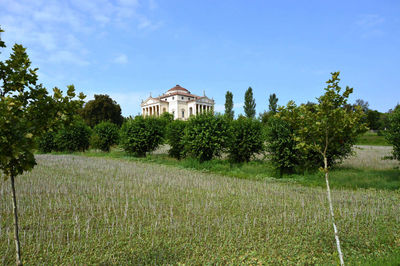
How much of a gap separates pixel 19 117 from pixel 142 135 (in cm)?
1881

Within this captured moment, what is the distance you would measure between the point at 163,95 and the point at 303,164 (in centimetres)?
8352

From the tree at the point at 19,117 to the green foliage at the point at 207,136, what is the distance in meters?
13.0

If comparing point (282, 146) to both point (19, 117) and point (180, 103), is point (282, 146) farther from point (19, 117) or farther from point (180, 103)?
point (180, 103)

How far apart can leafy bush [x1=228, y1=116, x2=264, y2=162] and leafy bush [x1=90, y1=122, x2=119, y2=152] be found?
17.3 meters

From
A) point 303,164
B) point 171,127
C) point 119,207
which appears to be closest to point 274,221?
point 119,207

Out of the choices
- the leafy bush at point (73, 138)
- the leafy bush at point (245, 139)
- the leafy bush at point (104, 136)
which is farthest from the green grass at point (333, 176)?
the leafy bush at point (73, 138)

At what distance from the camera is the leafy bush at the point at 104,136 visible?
2784 cm

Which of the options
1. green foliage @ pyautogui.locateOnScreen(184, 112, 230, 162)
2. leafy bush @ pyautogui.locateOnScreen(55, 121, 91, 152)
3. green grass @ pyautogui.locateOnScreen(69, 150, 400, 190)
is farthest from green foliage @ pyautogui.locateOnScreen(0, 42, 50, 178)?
leafy bush @ pyautogui.locateOnScreen(55, 121, 91, 152)

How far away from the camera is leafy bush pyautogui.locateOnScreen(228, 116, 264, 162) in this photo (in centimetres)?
1595

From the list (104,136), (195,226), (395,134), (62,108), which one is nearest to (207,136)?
(395,134)

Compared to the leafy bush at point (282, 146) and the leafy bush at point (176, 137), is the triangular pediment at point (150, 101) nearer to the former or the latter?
the leafy bush at point (176, 137)

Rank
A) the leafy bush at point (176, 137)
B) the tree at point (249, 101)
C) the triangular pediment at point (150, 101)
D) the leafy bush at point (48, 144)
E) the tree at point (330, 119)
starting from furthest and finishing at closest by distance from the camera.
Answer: the triangular pediment at point (150, 101), the tree at point (249, 101), the leafy bush at point (48, 144), the leafy bush at point (176, 137), the tree at point (330, 119)

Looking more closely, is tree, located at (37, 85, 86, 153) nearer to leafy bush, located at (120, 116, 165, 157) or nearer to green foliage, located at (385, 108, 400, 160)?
green foliage, located at (385, 108, 400, 160)

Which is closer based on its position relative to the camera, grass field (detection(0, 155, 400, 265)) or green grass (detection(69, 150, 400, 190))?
grass field (detection(0, 155, 400, 265))
